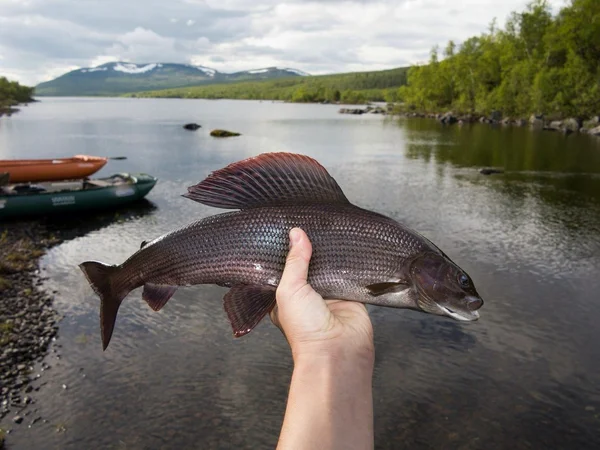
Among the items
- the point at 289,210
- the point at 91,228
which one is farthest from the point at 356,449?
the point at 91,228

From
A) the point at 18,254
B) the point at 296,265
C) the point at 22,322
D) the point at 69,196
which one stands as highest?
the point at 296,265

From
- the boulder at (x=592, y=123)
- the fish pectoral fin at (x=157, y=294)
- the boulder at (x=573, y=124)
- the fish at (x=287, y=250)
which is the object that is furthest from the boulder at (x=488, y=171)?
the boulder at (x=592, y=123)

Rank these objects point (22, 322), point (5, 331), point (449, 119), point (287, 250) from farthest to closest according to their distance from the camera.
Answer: point (449, 119)
point (22, 322)
point (5, 331)
point (287, 250)

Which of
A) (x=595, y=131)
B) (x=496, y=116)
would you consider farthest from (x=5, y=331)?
(x=496, y=116)

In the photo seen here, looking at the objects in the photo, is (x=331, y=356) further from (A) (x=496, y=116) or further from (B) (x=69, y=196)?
(A) (x=496, y=116)

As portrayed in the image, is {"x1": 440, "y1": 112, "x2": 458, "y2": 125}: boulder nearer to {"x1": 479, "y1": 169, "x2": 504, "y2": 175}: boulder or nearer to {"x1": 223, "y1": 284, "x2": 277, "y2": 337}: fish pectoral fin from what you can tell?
{"x1": 479, "y1": 169, "x2": 504, "y2": 175}: boulder

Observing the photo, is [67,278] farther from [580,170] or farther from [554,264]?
[580,170]

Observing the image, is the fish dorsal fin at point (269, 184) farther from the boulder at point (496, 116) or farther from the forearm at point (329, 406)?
the boulder at point (496, 116)
